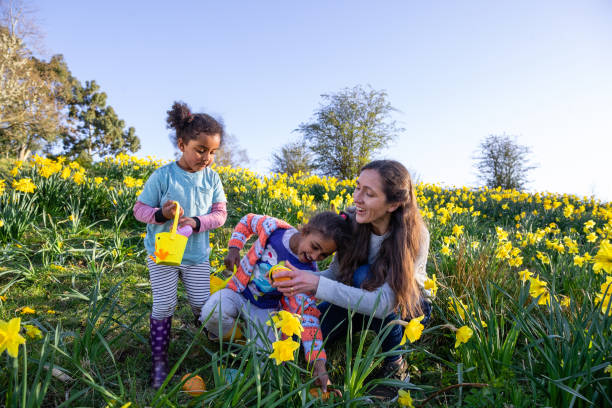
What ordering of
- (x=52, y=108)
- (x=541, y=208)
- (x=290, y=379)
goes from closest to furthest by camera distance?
(x=290, y=379) → (x=541, y=208) → (x=52, y=108)

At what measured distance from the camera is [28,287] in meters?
2.84

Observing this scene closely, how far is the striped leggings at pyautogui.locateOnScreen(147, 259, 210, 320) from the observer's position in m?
2.07

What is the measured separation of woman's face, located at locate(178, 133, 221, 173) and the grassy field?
810 millimetres

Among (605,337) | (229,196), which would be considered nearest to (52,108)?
(229,196)

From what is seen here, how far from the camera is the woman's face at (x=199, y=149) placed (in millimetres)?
2082

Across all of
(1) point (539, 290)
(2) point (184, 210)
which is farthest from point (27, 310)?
(1) point (539, 290)

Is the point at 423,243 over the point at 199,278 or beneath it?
over

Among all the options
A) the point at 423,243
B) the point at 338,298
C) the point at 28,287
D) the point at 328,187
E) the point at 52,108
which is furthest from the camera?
the point at 52,108

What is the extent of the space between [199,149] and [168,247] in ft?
2.05

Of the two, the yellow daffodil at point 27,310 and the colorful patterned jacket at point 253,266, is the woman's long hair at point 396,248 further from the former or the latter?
the yellow daffodil at point 27,310

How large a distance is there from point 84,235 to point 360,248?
331cm

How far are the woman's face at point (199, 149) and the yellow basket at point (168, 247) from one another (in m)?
0.49

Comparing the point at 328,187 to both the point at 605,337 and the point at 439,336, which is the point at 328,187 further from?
the point at 605,337

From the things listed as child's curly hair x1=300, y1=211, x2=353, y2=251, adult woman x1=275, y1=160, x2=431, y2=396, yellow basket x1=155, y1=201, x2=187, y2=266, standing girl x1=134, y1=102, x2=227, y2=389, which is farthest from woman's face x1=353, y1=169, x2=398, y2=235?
yellow basket x1=155, y1=201, x2=187, y2=266
